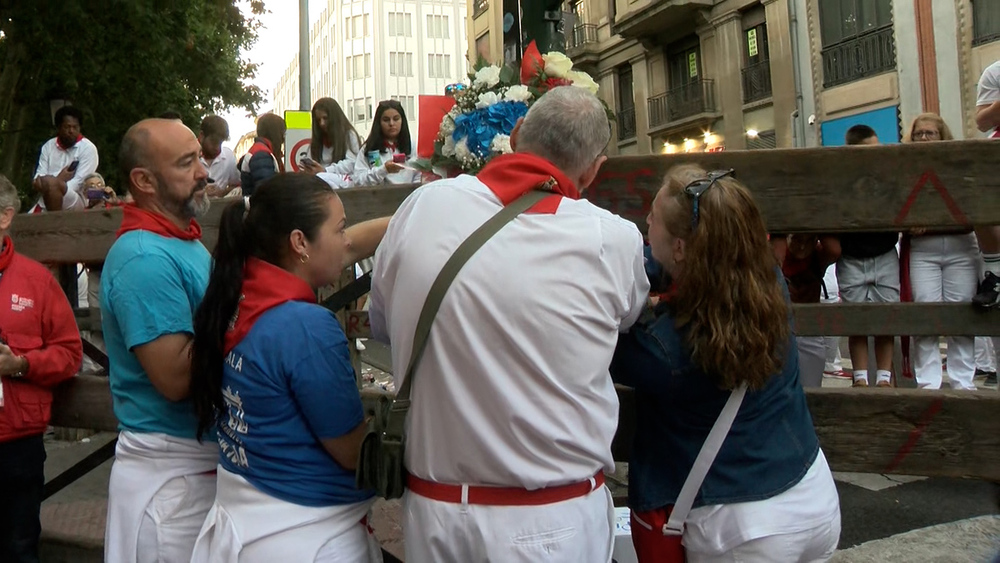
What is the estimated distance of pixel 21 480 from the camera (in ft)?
11.1

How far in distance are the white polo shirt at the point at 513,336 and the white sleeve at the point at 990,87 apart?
3.63 m

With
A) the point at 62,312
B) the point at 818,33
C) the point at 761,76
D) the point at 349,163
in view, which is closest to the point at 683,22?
the point at 761,76

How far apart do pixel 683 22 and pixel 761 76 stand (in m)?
3.89

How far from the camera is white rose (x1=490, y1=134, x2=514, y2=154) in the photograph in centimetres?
282

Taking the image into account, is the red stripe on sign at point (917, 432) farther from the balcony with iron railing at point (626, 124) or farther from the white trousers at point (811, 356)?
the balcony with iron railing at point (626, 124)

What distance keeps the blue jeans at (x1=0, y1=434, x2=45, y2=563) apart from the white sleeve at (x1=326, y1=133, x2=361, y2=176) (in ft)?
9.32

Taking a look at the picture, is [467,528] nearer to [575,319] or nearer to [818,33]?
[575,319]

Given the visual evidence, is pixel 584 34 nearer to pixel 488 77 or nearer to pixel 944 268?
pixel 944 268

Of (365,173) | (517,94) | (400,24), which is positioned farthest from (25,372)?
(400,24)

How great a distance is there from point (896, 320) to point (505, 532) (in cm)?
184

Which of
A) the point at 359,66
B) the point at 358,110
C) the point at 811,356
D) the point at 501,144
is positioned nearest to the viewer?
the point at 501,144

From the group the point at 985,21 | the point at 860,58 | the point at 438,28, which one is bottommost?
the point at 985,21

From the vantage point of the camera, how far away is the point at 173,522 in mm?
2400

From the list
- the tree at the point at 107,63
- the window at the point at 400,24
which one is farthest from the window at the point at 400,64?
the tree at the point at 107,63
